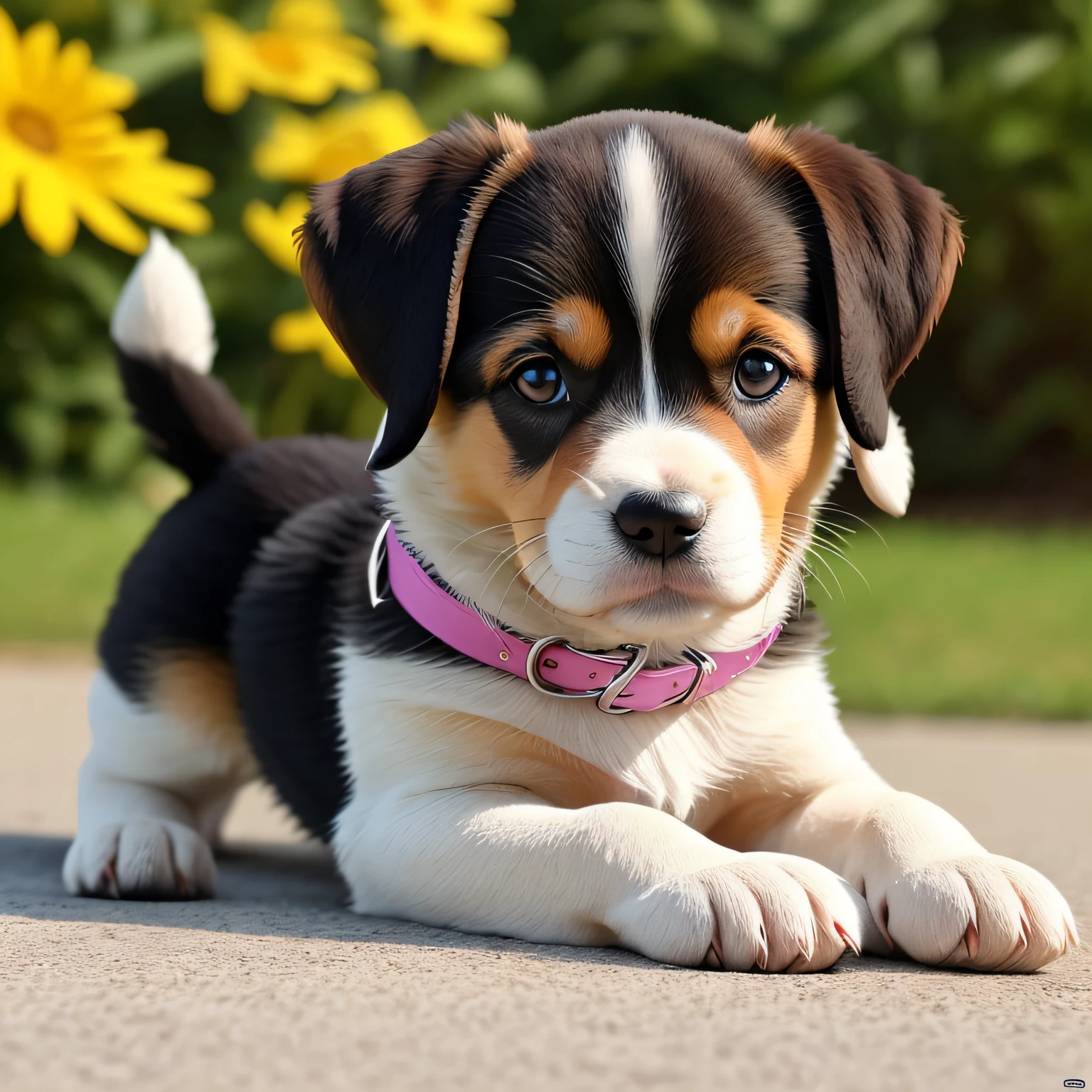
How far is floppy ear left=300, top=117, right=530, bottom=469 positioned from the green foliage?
21.3 ft

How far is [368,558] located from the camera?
3.46m

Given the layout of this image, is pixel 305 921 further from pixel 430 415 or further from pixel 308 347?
pixel 308 347

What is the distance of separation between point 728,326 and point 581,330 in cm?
27

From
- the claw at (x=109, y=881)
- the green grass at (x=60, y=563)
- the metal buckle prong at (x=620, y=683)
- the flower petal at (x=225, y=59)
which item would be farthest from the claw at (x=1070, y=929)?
the flower petal at (x=225, y=59)

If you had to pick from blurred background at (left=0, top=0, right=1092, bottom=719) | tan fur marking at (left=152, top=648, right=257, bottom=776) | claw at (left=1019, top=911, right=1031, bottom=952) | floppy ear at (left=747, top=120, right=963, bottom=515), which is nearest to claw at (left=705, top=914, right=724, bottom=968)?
claw at (left=1019, top=911, right=1031, bottom=952)

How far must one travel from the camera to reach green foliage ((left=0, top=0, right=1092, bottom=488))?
959cm

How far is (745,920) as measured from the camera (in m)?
2.44

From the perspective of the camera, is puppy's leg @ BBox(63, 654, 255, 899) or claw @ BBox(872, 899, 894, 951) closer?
claw @ BBox(872, 899, 894, 951)

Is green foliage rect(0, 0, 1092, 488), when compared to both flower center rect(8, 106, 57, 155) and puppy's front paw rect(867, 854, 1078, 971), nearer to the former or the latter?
flower center rect(8, 106, 57, 155)

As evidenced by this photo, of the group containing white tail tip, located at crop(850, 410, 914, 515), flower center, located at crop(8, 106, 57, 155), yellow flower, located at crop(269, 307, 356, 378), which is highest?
white tail tip, located at crop(850, 410, 914, 515)

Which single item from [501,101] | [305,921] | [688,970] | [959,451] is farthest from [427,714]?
[959,451]

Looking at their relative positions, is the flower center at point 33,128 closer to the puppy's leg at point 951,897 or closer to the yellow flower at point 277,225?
the yellow flower at point 277,225

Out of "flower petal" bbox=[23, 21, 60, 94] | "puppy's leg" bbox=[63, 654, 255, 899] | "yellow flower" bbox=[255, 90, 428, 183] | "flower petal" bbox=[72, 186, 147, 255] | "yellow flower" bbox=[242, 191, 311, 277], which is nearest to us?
"puppy's leg" bbox=[63, 654, 255, 899]

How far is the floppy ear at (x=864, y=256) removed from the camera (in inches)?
116
